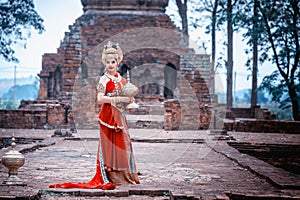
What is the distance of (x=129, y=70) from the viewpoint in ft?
65.2

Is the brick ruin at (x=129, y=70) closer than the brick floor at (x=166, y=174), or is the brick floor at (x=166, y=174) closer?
the brick floor at (x=166, y=174)

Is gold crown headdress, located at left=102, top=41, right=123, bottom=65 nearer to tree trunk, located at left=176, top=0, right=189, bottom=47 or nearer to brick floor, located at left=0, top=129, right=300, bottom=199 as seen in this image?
brick floor, located at left=0, top=129, right=300, bottom=199

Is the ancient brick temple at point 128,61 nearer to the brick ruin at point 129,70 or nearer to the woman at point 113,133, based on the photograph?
the brick ruin at point 129,70

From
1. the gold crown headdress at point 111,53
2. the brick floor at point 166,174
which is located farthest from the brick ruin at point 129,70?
the gold crown headdress at point 111,53

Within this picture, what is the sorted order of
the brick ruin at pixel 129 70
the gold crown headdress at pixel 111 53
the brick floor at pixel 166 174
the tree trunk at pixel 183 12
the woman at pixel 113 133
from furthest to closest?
the tree trunk at pixel 183 12
the brick ruin at pixel 129 70
the gold crown headdress at pixel 111 53
the woman at pixel 113 133
the brick floor at pixel 166 174

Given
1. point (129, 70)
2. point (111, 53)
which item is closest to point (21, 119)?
point (129, 70)

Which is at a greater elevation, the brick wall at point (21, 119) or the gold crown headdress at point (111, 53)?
the gold crown headdress at point (111, 53)

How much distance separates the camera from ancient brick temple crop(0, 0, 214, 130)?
17141mm

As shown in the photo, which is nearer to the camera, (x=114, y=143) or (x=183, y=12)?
(x=114, y=143)

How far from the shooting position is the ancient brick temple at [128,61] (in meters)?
17.1

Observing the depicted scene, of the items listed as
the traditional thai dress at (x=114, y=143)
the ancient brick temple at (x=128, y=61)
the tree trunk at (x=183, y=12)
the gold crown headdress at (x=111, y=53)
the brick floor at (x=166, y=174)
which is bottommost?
the brick floor at (x=166, y=174)

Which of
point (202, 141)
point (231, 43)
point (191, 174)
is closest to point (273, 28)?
point (231, 43)

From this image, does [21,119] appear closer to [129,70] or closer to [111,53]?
[129,70]

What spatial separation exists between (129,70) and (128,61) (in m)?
0.35
